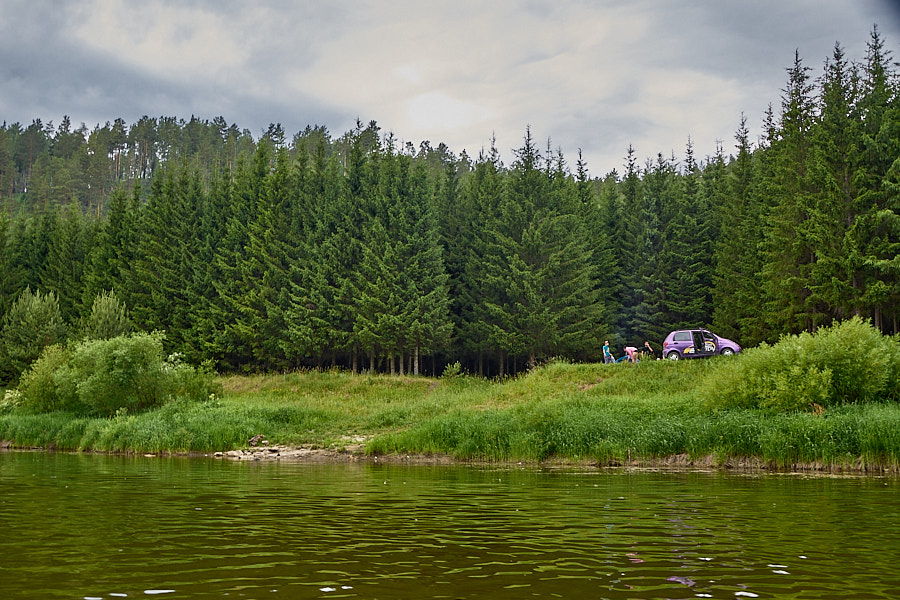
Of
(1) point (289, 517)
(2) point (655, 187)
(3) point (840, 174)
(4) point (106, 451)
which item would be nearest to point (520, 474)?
(1) point (289, 517)

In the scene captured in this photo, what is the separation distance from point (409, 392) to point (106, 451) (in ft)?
65.5

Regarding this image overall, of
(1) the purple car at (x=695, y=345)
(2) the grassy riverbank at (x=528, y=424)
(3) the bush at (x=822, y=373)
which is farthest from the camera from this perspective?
(1) the purple car at (x=695, y=345)

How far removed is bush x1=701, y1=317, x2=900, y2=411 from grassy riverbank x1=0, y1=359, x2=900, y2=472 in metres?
0.95

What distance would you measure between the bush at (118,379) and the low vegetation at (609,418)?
473mm

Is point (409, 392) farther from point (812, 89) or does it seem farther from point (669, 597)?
point (669, 597)

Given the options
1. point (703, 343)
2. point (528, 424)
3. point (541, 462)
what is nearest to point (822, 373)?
point (541, 462)

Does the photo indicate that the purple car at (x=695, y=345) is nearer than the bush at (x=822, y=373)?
No

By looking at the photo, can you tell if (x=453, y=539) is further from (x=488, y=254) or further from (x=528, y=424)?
(x=488, y=254)

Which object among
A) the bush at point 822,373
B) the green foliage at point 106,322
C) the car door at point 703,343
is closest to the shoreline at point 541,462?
the bush at point 822,373

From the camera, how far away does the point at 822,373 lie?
2612 cm

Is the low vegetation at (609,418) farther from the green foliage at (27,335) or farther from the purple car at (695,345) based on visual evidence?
the green foliage at (27,335)

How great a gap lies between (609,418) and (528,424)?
3305mm

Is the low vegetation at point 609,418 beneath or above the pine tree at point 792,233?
→ beneath

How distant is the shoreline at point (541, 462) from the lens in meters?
22.3
